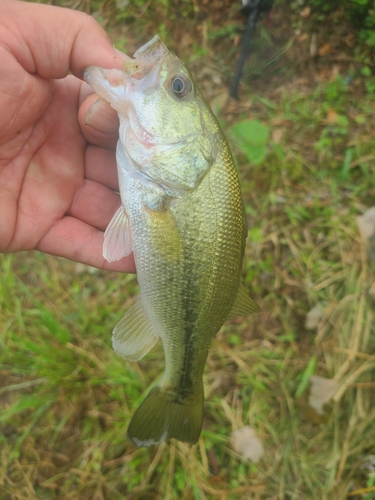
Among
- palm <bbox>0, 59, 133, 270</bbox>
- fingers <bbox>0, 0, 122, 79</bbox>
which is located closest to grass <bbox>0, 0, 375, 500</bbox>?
palm <bbox>0, 59, 133, 270</bbox>

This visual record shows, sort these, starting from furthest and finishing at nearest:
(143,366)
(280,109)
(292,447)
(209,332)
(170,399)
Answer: (280,109) → (143,366) → (292,447) → (170,399) → (209,332)

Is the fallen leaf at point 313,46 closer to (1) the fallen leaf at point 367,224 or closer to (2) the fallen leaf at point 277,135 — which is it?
(2) the fallen leaf at point 277,135

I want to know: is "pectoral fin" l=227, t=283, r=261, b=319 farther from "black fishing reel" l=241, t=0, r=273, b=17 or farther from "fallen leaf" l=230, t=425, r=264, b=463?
"black fishing reel" l=241, t=0, r=273, b=17

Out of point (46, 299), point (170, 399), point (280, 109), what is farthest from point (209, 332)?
point (280, 109)

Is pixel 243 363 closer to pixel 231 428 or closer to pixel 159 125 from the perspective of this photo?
pixel 231 428

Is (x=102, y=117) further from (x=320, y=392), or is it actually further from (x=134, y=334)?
(x=320, y=392)

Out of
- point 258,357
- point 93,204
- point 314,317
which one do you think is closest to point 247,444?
point 258,357
